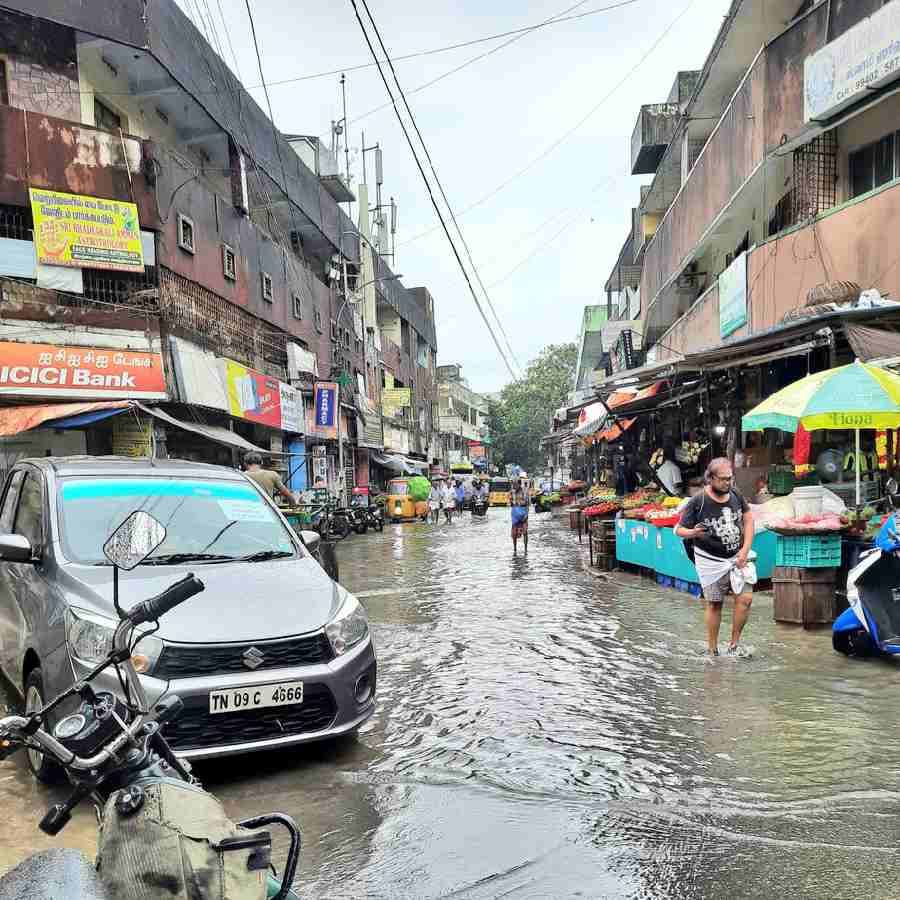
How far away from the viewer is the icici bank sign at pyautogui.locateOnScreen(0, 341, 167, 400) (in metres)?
14.5

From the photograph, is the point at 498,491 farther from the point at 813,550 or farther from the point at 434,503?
the point at 813,550

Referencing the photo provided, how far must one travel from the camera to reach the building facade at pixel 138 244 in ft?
49.5

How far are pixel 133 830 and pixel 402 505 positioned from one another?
3294 centimetres

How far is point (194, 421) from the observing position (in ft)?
60.8

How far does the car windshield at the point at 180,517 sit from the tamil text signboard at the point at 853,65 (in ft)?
31.8

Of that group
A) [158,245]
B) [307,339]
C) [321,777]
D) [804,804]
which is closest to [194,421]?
[158,245]

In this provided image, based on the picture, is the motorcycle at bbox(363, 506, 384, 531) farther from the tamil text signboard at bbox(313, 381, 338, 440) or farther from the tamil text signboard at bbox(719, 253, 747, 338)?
the tamil text signboard at bbox(719, 253, 747, 338)

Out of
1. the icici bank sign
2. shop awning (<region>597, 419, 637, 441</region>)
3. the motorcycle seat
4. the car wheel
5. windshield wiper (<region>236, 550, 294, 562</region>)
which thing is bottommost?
the car wheel

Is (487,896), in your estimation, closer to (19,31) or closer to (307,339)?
(19,31)

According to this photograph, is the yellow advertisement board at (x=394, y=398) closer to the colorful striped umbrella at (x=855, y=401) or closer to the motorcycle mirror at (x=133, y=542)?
the colorful striped umbrella at (x=855, y=401)

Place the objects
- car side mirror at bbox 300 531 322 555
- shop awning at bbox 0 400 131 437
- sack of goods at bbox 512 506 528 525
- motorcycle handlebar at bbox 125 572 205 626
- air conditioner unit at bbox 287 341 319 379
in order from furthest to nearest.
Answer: air conditioner unit at bbox 287 341 319 379 < sack of goods at bbox 512 506 528 525 < shop awning at bbox 0 400 131 437 < car side mirror at bbox 300 531 322 555 < motorcycle handlebar at bbox 125 572 205 626

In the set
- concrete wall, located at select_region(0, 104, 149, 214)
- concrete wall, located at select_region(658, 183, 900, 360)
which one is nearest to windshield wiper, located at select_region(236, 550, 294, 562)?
concrete wall, located at select_region(658, 183, 900, 360)

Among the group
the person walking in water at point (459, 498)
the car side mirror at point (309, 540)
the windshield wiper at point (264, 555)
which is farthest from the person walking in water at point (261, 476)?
the person walking in water at point (459, 498)

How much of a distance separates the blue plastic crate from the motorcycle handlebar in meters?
7.04
